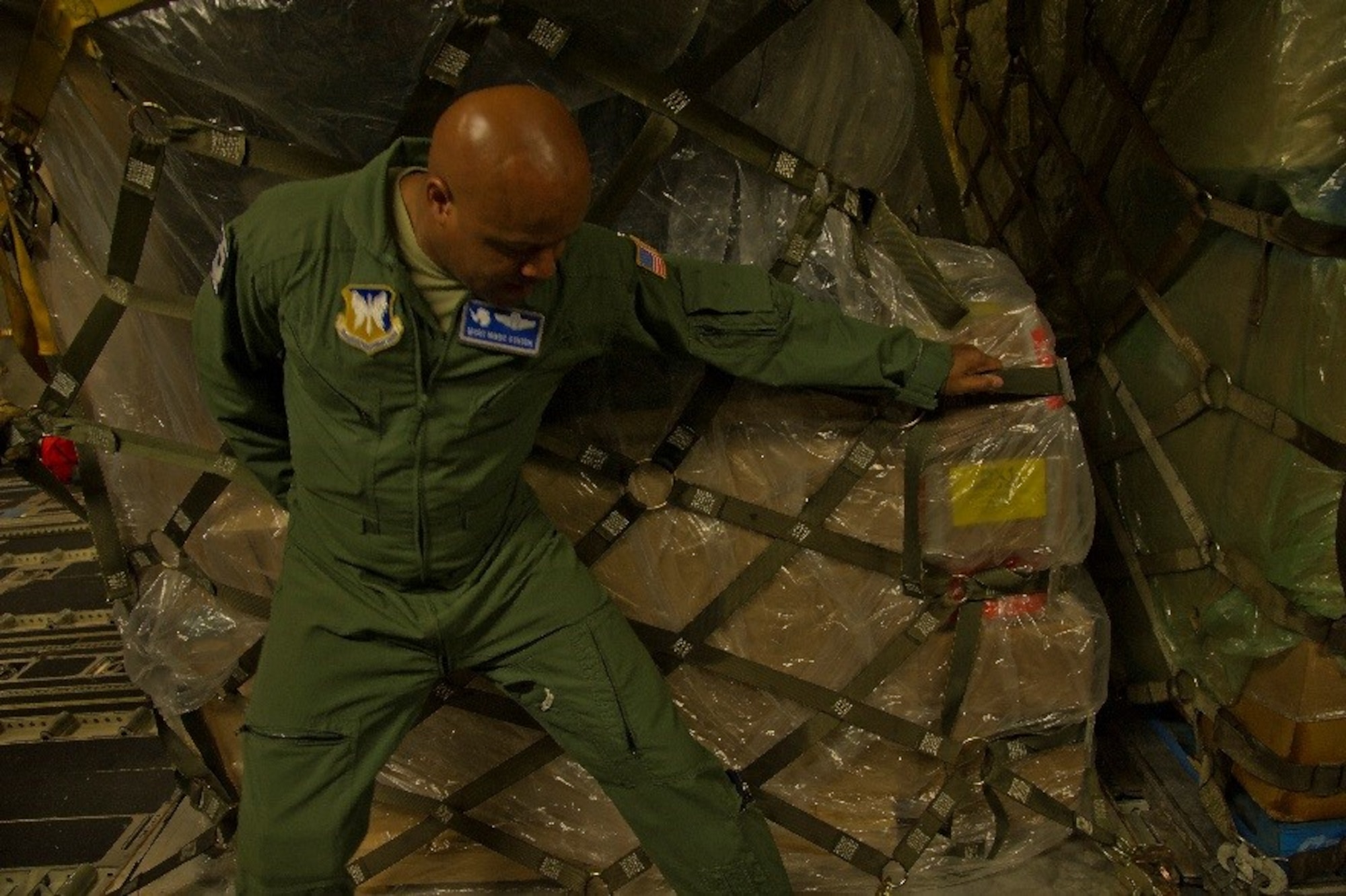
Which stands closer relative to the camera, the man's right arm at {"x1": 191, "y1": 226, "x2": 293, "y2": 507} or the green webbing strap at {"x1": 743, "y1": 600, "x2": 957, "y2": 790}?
the man's right arm at {"x1": 191, "y1": 226, "x2": 293, "y2": 507}

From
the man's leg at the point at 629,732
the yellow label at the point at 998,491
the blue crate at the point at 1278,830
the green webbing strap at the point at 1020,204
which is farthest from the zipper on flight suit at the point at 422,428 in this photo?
the blue crate at the point at 1278,830

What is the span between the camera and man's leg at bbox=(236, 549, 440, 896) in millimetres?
2176

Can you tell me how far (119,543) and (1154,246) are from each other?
10.6 feet

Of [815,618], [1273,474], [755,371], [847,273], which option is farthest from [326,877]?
[1273,474]

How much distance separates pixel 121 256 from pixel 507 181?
4.12ft

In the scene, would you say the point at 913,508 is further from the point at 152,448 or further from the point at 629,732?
the point at 152,448

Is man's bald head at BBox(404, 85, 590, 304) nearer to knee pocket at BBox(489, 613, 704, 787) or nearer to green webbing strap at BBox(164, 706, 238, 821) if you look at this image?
knee pocket at BBox(489, 613, 704, 787)

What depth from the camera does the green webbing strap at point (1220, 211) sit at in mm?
2186

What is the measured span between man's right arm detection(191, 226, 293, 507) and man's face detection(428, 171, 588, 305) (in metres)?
0.45

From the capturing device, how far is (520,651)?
233 centimetres

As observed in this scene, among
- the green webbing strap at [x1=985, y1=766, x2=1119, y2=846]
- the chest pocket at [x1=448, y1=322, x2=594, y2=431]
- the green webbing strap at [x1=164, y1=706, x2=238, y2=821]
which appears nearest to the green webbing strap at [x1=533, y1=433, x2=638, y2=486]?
the chest pocket at [x1=448, y1=322, x2=594, y2=431]

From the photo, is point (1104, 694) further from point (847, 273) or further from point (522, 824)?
point (522, 824)

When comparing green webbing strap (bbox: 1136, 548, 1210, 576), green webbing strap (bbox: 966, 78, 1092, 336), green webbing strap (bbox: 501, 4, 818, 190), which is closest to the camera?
green webbing strap (bbox: 501, 4, 818, 190)

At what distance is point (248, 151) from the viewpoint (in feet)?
7.13
